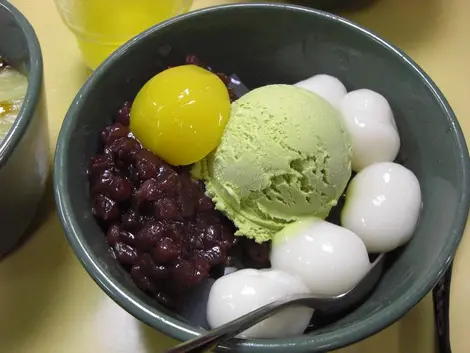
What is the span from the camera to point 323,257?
29.9 inches

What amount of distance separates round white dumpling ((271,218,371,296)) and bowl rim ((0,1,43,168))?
361 mm

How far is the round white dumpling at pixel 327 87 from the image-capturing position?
0.91 metres

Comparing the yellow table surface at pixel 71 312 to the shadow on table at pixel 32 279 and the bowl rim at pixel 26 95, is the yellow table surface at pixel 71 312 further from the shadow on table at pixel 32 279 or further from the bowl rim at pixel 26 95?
the bowl rim at pixel 26 95

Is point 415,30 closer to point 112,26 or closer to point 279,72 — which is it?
point 279,72

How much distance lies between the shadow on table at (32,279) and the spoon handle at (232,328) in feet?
1.16

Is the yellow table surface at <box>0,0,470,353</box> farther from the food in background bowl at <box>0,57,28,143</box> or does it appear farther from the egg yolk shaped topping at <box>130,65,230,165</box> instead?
the egg yolk shaped topping at <box>130,65,230,165</box>

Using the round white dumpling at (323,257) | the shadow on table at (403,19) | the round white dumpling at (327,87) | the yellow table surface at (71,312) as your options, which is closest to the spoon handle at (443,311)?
the yellow table surface at (71,312)

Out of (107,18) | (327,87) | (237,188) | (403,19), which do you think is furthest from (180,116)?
(403,19)

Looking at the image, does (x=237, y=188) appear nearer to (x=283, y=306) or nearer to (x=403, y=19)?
(x=283, y=306)

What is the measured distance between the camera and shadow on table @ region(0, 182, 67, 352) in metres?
0.86

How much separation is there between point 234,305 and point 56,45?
70 centimetres

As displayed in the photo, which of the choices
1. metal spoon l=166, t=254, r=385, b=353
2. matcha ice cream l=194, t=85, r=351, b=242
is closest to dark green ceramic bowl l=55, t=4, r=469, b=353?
metal spoon l=166, t=254, r=385, b=353

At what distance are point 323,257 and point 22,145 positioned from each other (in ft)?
1.36

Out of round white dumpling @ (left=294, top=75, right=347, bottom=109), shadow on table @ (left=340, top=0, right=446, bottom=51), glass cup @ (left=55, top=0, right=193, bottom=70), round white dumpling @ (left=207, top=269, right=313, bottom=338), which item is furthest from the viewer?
shadow on table @ (left=340, top=0, right=446, bottom=51)
